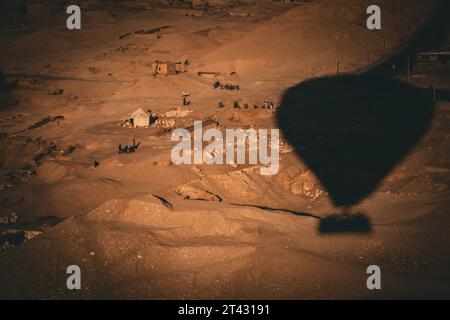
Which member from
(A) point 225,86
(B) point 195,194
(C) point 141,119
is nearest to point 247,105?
(C) point 141,119

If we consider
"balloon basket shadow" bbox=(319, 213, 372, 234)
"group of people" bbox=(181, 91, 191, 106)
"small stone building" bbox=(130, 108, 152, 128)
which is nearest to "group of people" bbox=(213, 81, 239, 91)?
"group of people" bbox=(181, 91, 191, 106)

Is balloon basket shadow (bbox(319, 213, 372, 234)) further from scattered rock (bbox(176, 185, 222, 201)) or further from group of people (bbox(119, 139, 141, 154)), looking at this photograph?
group of people (bbox(119, 139, 141, 154))

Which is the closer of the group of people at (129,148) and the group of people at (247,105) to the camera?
the group of people at (129,148)

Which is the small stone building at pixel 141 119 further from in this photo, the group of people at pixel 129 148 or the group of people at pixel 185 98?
the group of people at pixel 185 98

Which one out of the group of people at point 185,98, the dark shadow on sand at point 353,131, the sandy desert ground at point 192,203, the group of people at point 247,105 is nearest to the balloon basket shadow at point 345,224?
the dark shadow on sand at point 353,131

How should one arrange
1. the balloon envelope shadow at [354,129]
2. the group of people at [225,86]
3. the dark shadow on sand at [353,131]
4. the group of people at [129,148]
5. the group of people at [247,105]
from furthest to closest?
the group of people at [225,86]
the group of people at [247,105]
the group of people at [129,148]
the balloon envelope shadow at [354,129]
the dark shadow on sand at [353,131]

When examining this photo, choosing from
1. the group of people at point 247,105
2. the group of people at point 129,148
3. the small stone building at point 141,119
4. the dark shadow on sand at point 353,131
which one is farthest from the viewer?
the group of people at point 247,105

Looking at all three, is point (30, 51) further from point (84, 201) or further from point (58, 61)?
point (84, 201)
